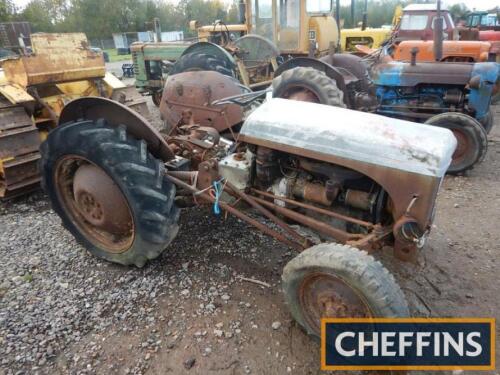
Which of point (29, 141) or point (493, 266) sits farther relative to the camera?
point (29, 141)

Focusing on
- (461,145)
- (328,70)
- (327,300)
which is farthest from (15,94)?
(461,145)

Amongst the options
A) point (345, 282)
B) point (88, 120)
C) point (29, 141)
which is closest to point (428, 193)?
point (345, 282)

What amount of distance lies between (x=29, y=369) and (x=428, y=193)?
2.35 m

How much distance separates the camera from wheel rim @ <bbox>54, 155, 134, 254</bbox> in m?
2.73

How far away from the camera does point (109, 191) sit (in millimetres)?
2707

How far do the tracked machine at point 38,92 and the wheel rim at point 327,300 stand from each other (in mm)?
3217

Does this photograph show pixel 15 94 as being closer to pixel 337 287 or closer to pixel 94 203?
pixel 94 203

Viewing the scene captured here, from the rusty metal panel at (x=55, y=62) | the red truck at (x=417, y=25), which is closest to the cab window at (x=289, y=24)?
the rusty metal panel at (x=55, y=62)

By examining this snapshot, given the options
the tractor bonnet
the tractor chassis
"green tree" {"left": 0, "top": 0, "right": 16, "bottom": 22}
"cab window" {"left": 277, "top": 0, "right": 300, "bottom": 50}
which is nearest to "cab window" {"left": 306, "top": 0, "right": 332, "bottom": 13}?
"cab window" {"left": 277, "top": 0, "right": 300, "bottom": 50}

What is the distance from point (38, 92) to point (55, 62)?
0.45 m

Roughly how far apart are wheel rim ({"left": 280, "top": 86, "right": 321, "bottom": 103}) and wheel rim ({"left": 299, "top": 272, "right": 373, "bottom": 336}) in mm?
2814

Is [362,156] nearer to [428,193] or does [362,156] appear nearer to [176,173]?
[428,193]

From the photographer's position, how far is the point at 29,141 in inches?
160

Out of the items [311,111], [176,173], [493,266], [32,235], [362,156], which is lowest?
[493,266]
